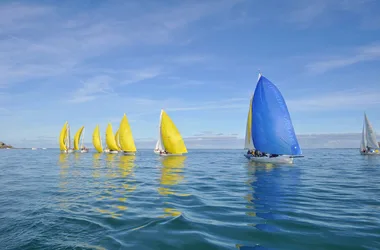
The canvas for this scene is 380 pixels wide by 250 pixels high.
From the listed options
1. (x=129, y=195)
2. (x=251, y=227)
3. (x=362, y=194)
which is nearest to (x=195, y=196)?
(x=129, y=195)

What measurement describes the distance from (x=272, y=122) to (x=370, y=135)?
50304 mm

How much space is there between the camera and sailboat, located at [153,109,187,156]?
62.8 meters

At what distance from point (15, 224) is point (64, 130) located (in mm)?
95476

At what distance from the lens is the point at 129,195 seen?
15398 mm

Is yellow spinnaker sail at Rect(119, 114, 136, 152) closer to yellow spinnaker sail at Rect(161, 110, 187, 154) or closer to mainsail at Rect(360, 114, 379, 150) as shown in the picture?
yellow spinnaker sail at Rect(161, 110, 187, 154)

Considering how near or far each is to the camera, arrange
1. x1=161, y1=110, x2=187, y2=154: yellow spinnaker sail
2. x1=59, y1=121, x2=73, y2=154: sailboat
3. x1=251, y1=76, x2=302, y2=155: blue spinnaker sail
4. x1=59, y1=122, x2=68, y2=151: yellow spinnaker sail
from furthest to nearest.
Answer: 1. x1=59, y1=121, x2=73, y2=154: sailboat
2. x1=59, y1=122, x2=68, y2=151: yellow spinnaker sail
3. x1=161, y1=110, x2=187, y2=154: yellow spinnaker sail
4. x1=251, y1=76, x2=302, y2=155: blue spinnaker sail

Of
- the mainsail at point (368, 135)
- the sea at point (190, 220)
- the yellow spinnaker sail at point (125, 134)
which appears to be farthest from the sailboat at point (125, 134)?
the mainsail at point (368, 135)

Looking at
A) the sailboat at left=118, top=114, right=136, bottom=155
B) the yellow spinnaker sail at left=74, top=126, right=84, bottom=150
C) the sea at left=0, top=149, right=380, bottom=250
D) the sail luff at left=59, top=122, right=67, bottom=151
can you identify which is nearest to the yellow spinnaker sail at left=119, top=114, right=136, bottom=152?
the sailboat at left=118, top=114, right=136, bottom=155

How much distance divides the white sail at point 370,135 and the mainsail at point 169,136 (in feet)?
160

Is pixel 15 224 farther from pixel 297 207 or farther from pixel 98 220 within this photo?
pixel 297 207

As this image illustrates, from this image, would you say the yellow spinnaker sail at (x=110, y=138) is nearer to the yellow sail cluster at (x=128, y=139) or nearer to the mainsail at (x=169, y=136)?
the yellow sail cluster at (x=128, y=139)

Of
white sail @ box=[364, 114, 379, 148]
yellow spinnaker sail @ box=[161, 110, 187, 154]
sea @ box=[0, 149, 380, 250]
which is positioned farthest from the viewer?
white sail @ box=[364, 114, 379, 148]

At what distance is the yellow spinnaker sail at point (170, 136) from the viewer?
2469 inches

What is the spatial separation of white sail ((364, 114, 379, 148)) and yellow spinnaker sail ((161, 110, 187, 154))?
48795 millimetres
